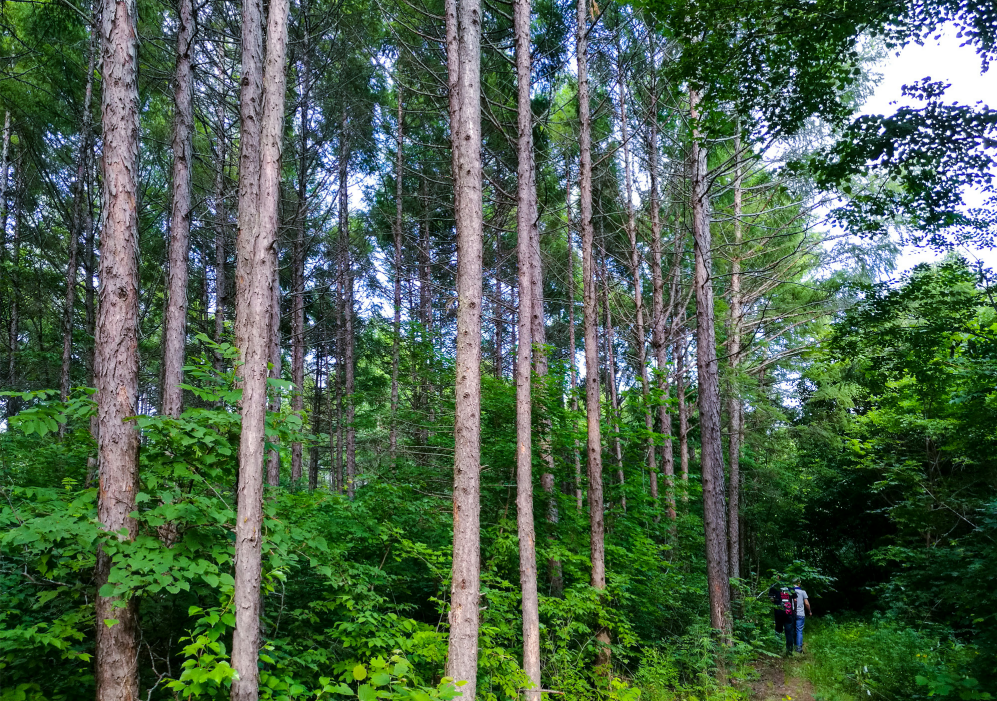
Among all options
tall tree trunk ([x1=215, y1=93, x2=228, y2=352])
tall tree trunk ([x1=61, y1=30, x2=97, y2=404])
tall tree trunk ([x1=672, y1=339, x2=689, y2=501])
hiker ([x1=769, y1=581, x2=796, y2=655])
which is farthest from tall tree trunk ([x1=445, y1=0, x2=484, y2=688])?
tall tree trunk ([x1=61, y1=30, x2=97, y2=404])

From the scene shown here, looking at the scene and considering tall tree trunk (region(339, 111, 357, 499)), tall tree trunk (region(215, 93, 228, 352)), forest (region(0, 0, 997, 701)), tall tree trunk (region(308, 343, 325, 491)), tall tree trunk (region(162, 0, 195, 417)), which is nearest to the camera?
forest (region(0, 0, 997, 701))

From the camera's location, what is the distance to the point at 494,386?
9.64m

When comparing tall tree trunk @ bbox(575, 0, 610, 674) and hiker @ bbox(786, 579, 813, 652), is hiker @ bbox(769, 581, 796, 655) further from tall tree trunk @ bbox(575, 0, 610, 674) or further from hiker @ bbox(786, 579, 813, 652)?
tall tree trunk @ bbox(575, 0, 610, 674)

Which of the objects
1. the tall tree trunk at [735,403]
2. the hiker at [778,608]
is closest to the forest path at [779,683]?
the hiker at [778,608]

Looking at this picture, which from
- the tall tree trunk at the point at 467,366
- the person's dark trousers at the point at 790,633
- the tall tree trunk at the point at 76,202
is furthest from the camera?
the tall tree trunk at the point at 76,202

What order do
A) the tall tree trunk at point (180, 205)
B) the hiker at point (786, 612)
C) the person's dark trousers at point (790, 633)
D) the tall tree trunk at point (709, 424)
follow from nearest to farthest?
the tall tree trunk at point (180, 205) < the tall tree trunk at point (709, 424) < the hiker at point (786, 612) < the person's dark trousers at point (790, 633)

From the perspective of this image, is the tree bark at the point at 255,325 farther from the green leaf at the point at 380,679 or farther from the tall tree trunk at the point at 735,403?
the tall tree trunk at the point at 735,403

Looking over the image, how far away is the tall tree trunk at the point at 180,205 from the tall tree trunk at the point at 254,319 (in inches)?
97.5

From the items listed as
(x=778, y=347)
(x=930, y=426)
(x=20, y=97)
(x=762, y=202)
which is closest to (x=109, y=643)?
(x=930, y=426)

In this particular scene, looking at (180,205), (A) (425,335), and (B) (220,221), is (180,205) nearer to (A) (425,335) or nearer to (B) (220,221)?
(A) (425,335)

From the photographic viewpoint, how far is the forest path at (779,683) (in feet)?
27.7

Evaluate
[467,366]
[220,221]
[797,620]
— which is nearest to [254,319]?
[467,366]

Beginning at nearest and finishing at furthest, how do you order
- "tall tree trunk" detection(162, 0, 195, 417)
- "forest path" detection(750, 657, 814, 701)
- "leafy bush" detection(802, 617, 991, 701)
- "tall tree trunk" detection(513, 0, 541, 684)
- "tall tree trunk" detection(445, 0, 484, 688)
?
1. "tall tree trunk" detection(445, 0, 484, 688)
2. "leafy bush" detection(802, 617, 991, 701)
3. "tall tree trunk" detection(513, 0, 541, 684)
4. "tall tree trunk" detection(162, 0, 195, 417)
5. "forest path" detection(750, 657, 814, 701)

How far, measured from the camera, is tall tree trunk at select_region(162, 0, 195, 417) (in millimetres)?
7785
